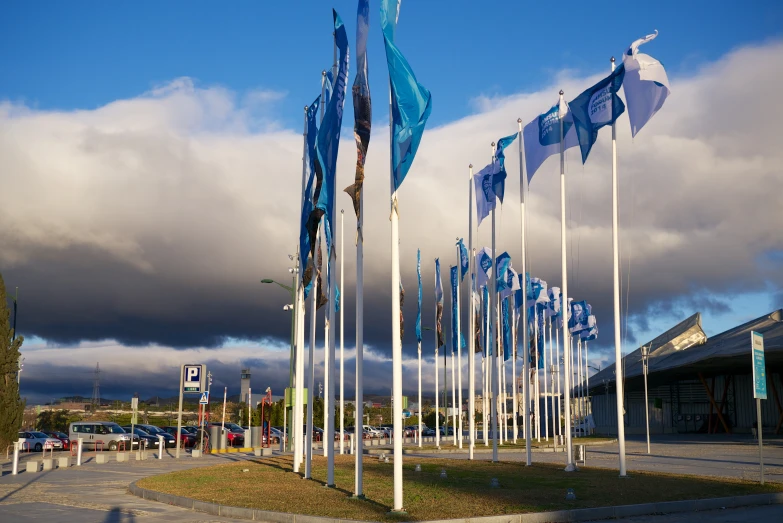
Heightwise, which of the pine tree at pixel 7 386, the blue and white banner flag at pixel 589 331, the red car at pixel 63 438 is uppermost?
the blue and white banner flag at pixel 589 331

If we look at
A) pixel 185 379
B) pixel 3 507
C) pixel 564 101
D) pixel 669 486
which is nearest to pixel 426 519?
pixel 669 486

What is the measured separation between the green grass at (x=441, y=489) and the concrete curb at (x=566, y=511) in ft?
1.43

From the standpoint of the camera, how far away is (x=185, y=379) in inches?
1409

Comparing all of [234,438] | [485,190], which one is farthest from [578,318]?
[485,190]

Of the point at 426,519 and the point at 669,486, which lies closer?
the point at 426,519

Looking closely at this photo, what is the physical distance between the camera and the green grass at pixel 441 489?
1513cm

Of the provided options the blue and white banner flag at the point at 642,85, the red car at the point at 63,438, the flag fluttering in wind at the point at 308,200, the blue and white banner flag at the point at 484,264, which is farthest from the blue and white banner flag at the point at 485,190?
the red car at the point at 63,438

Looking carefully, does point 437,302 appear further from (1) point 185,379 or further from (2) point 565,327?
(2) point 565,327

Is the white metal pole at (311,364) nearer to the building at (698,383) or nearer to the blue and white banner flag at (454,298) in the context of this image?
the blue and white banner flag at (454,298)

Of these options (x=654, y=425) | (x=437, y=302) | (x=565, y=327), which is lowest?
(x=654, y=425)

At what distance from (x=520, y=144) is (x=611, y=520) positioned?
16338 millimetres

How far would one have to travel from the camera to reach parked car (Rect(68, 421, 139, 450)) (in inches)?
2030

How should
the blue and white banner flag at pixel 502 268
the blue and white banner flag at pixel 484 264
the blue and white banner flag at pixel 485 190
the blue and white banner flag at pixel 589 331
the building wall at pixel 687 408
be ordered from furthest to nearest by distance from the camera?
the building wall at pixel 687 408 → the blue and white banner flag at pixel 589 331 → the blue and white banner flag at pixel 484 264 → the blue and white banner flag at pixel 502 268 → the blue and white banner flag at pixel 485 190

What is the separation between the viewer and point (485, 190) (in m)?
29.3
